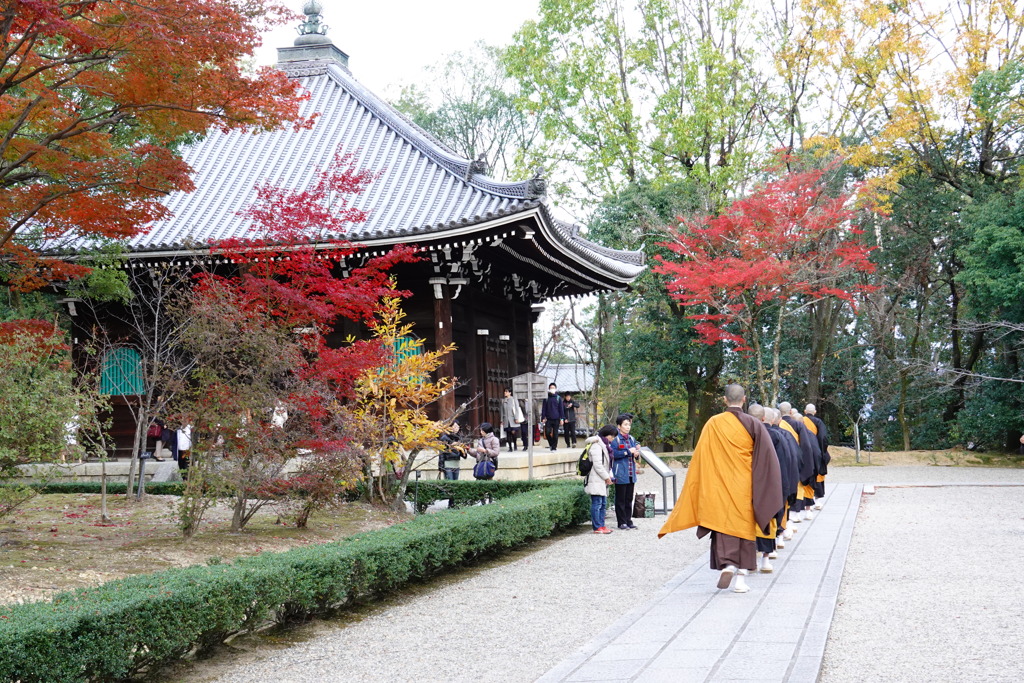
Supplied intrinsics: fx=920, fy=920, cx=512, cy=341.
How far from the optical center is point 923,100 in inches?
959

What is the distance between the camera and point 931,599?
288 inches

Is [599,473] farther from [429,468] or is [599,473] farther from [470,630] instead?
[470,630]

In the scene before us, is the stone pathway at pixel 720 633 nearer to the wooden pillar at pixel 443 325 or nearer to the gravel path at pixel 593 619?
the gravel path at pixel 593 619

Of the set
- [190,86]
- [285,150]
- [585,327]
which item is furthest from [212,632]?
[585,327]

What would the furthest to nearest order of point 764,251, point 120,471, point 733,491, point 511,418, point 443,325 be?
point 764,251 → point 511,418 → point 443,325 → point 120,471 → point 733,491

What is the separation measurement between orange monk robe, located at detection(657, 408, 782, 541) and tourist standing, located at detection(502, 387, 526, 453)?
10905mm

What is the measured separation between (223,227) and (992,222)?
59.1 ft

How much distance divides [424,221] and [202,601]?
10.9 meters

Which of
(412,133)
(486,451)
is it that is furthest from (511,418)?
(412,133)

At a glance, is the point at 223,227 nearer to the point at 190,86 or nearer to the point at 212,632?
the point at 190,86

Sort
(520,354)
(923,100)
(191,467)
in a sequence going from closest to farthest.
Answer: (191,467), (520,354), (923,100)

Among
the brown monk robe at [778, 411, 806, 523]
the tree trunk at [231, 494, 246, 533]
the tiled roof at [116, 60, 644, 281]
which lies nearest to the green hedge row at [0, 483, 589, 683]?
the tree trunk at [231, 494, 246, 533]

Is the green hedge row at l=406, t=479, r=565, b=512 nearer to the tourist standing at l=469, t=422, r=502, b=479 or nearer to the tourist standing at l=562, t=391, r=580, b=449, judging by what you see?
the tourist standing at l=469, t=422, r=502, b=479

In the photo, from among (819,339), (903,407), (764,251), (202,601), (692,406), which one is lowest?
(202,601)
